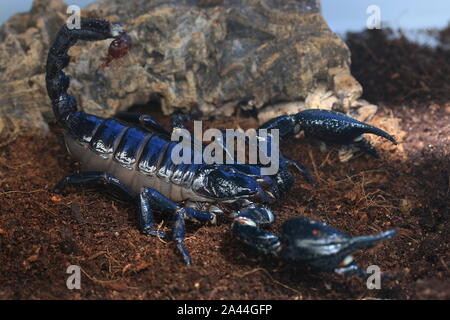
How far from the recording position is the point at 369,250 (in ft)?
7.80

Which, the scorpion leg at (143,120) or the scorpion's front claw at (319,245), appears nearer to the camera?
the scorpion's front claw at (319,245)

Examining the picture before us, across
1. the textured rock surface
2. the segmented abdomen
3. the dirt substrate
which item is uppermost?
the textured rock surface

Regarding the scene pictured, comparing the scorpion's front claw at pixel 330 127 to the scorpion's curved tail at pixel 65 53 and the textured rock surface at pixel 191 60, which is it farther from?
the scorpion's curved tail at pixel 65 53

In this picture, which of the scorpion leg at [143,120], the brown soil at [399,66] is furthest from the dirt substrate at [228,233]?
the scorpion leg at [143,120]

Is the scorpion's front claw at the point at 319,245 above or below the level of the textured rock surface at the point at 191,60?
below

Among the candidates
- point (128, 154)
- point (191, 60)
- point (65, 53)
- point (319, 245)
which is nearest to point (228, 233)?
point (319, 245)

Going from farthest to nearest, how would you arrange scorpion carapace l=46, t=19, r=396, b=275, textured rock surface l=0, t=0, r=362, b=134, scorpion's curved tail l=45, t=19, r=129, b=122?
1. textured rock surface l=0, t=0, r=362, b=134
2. scorpion's curved tail l=45, t=19, r=129, b=122
3. scorpion carapace l=46, t=19, r=396, b=275

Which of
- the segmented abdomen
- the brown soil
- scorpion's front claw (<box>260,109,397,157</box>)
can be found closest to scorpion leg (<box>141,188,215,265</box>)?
the segmented abdomen

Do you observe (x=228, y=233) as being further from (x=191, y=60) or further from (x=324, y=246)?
(x=191, y=60)

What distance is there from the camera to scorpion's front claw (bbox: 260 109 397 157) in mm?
2850

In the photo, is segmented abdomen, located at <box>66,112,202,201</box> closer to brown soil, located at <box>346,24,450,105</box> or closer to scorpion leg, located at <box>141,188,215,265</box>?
scorpion leg, located at <box>141,188,215,265</box>

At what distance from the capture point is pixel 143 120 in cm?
307

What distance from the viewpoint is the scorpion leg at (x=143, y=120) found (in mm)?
3070

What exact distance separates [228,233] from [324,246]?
24.1 inches
